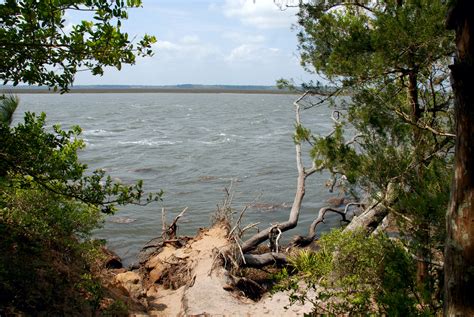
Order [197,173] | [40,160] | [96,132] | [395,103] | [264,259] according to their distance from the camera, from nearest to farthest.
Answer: [40,160] < [395,103] < [264,259] < [197,173] < [96,132]

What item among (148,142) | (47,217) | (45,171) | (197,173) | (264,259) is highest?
(45,171)

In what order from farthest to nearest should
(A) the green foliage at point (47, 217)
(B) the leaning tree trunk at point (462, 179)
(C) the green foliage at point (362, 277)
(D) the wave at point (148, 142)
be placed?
1. (D) the wave at point (148, 142)
2. (C) the green foliage at point (362, 277)
3. (A) the green foliage at point (47, 217)
4. (B) the leaning tree trunk at point (462, 179)

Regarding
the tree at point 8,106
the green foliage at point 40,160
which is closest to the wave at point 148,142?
the tree at point 8,106

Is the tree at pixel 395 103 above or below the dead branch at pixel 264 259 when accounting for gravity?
above

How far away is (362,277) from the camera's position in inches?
256

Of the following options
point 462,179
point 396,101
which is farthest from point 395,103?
point 462,179

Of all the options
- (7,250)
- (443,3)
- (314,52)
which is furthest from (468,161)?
(7,250)

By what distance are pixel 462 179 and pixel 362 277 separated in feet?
→ 9.57

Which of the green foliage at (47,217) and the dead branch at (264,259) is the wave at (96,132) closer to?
the dead branch at (264,259)

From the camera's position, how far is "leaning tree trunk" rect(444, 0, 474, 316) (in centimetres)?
394

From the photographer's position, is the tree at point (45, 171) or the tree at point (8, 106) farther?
the tree at point (8, 106)

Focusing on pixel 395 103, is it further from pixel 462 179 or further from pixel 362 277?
pixel 462 179

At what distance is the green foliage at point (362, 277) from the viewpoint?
17.0 ft

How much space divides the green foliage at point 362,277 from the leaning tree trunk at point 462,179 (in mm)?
633
